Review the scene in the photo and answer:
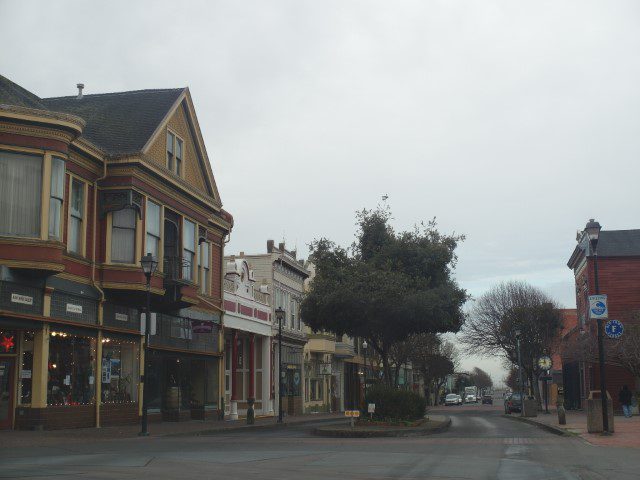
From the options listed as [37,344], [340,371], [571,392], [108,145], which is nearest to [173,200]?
[108,145]

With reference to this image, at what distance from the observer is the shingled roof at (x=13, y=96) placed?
2307cm

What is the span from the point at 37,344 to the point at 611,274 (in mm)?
36677

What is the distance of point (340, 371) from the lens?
62.5 metres

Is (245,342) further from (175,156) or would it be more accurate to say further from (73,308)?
(73,308)

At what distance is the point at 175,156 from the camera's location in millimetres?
30969

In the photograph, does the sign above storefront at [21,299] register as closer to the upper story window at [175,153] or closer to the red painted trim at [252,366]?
the upper story window at [175,153]

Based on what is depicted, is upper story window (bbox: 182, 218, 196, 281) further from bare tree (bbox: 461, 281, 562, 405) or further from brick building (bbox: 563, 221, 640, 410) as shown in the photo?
bare tree (bbox: 461, 281, 562, 405)

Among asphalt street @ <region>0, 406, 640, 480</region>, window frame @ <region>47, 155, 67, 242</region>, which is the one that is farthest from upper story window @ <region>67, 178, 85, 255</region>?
asphalt street @ <region>0, 406, 640, 480</region>

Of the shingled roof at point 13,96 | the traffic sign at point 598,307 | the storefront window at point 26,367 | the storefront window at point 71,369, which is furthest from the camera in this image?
the traffic sign at point 598,307

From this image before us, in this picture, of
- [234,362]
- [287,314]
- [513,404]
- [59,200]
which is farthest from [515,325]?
[59,200]

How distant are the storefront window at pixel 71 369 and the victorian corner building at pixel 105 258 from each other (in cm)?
5

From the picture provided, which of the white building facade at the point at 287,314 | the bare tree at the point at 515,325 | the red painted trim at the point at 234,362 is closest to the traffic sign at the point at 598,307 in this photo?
the red painted trim at the point at 234,362

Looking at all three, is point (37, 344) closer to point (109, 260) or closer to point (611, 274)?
point (109, 260)

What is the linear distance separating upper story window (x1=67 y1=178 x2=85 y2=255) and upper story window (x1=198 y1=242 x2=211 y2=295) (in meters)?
8.95
